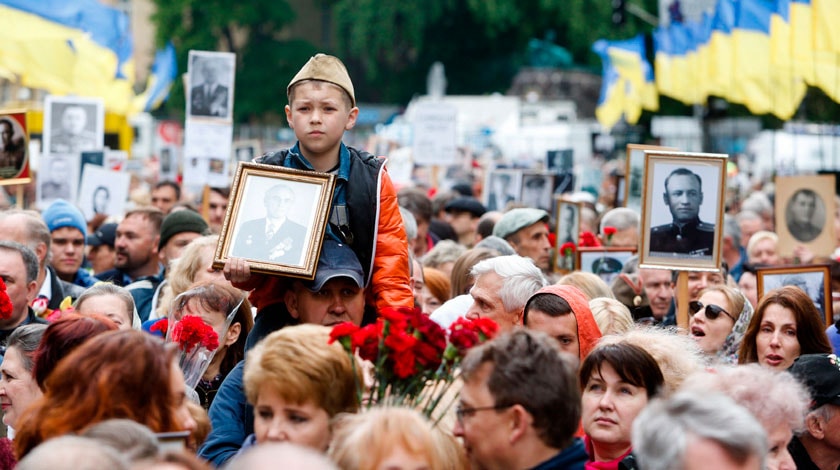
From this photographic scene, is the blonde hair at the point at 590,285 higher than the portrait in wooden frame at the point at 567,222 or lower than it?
lower

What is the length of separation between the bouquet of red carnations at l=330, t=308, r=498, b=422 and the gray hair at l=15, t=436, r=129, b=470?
1185 millimetres

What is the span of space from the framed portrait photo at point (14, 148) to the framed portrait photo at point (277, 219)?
580cm

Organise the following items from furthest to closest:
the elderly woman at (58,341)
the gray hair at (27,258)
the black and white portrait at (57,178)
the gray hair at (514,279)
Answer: the black and white portrait at (57,178)
the gray hair at (27,258)
the gray hair at (514,279)
the elderly woman at (58,341)

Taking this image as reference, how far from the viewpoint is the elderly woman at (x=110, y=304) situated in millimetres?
6953

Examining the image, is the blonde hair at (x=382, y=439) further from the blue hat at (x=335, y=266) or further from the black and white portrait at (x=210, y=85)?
the black and white portrait at (x=210, y=85)

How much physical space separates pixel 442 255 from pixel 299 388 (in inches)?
221

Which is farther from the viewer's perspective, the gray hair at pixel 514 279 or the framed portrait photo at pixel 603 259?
the framed portrait photo at pixel 603 259

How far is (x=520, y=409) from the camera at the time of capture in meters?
4.33

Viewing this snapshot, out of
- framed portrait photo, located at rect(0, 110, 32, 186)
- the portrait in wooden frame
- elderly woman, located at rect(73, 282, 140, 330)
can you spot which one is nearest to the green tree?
framed portrait photo, located at rect(0, 110, 32, 186)

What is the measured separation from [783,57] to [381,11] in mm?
36724

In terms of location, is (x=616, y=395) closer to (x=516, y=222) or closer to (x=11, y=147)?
(x=516, y=222)

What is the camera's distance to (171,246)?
9953mm

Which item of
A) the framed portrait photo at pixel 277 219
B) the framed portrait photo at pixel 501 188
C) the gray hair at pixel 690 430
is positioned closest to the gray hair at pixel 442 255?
the framed portrait photo at pixel 277 219

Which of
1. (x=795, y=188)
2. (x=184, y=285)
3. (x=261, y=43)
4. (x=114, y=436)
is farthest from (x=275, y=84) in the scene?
(x=114, y=436)
